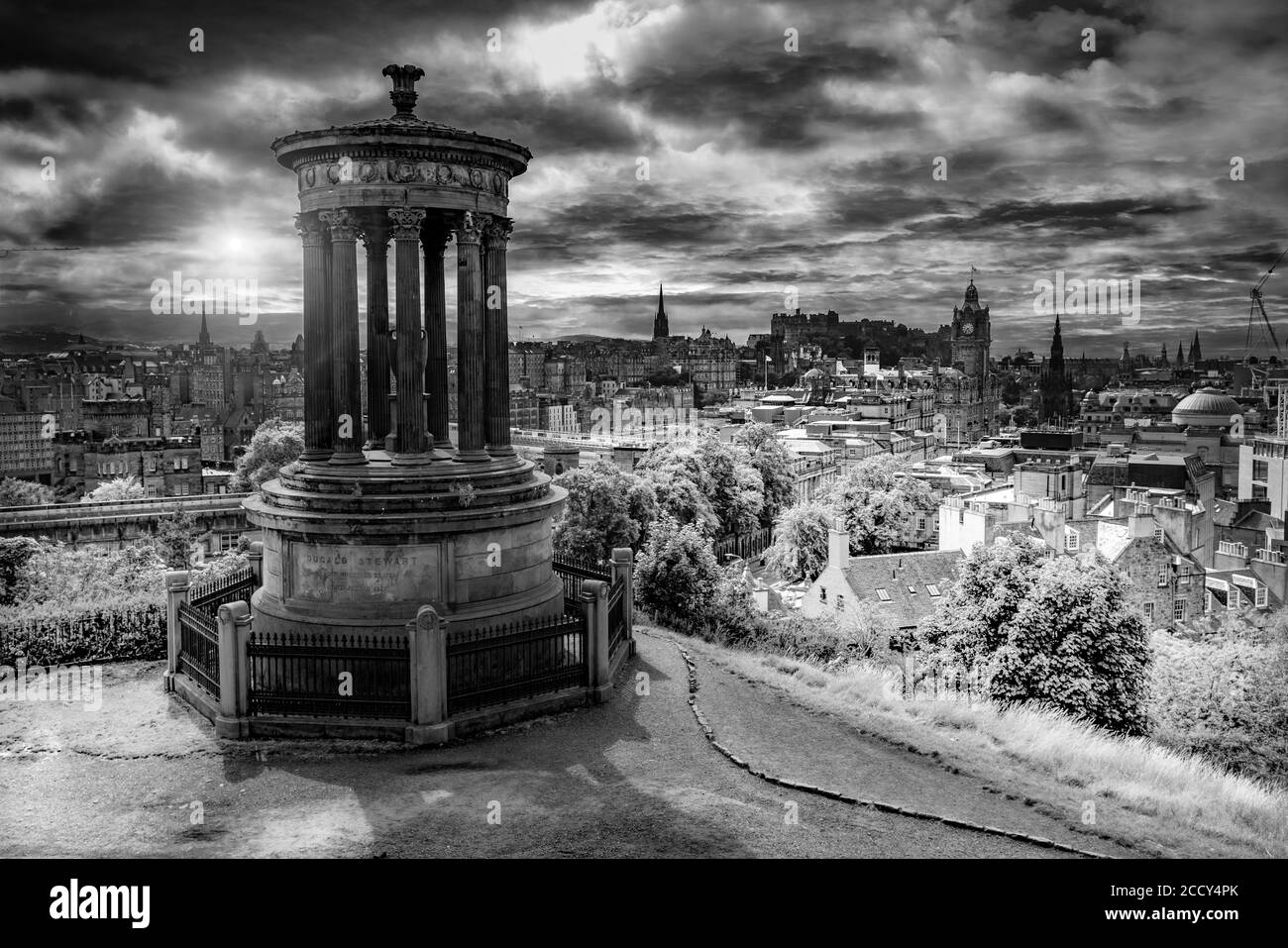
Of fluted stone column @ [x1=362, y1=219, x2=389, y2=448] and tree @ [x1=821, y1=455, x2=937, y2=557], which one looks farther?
tree @ [x1=821, y1=455, x2=937, y2=557]

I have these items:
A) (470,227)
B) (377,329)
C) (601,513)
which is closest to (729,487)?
(601,513)

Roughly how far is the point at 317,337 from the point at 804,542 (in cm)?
4708

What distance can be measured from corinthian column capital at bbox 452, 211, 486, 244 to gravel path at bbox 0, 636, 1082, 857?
30.4 feet

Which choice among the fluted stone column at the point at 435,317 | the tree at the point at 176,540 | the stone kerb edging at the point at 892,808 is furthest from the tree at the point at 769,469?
the stone kerb edging at the point at 892,808

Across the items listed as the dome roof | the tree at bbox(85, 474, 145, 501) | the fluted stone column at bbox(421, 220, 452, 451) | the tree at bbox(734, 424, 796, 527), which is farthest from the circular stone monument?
the dome roof

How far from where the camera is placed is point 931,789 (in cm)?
1366

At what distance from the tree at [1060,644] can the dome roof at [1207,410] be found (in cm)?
14128

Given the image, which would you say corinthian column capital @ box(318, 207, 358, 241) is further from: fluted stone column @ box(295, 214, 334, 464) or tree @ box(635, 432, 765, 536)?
tree @ box(635, 432, 765, 536)

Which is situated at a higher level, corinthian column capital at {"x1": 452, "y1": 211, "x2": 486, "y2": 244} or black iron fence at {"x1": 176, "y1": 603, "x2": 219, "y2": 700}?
corinthian column capital at {"x1": 452, "y1": 211, "x2": 486, "y2": 244}

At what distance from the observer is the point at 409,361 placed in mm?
19547

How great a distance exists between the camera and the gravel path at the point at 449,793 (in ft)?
39.0

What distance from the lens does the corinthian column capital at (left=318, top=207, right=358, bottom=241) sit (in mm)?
18984

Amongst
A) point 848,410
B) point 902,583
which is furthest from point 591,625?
point 848,410

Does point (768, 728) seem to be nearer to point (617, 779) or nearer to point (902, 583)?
point (617, 779)
